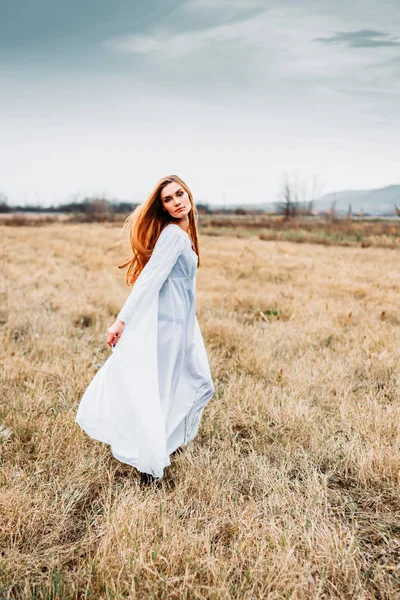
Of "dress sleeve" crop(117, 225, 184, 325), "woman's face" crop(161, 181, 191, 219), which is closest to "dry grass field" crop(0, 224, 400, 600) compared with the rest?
"dress sleeve" crop(117, 225, 184, 325)

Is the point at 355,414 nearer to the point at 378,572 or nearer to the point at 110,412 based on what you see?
the point at 378,572

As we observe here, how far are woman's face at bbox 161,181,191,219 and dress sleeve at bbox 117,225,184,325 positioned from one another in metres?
0.12

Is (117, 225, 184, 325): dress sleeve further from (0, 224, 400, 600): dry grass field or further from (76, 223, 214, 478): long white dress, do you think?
(0, 224, 400, 600): dry grass field

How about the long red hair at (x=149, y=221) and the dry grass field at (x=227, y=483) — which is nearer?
the dry grass field at (x=227, y=483)

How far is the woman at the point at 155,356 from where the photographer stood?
7.00ft

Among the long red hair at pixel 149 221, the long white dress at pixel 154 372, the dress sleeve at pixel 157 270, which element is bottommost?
the long white dress at pixel 154 372

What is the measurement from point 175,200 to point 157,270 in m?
0.43

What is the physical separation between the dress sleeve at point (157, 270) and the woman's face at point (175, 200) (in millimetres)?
118

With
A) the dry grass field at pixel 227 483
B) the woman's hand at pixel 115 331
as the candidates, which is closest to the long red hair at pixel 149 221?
the woman's hand at pixel 115 331

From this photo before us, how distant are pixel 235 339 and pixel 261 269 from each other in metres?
5.01

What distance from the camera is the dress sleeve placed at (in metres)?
2.17

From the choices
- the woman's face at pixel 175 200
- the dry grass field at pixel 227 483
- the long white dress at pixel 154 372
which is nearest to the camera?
the dry grass field at pixel 227 483

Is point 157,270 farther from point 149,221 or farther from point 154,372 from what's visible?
point 154,372

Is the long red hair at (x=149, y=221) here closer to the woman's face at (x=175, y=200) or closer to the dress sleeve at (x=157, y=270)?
the woman's face at (x=175, y=200)
